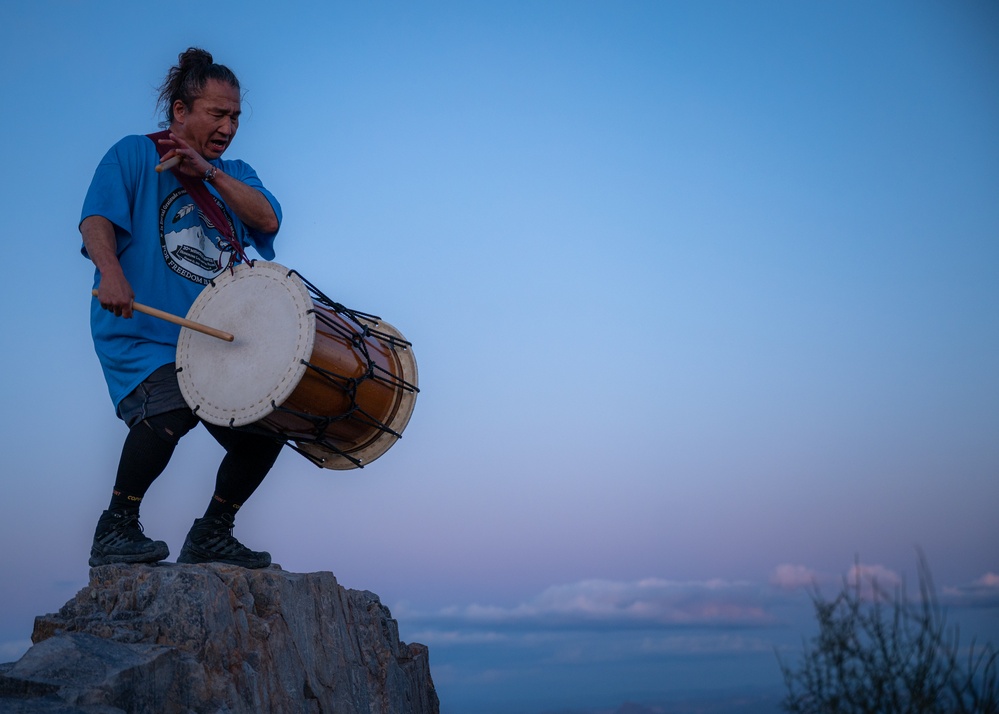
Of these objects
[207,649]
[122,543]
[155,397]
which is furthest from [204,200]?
[207,649]

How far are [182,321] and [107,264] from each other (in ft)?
1.47

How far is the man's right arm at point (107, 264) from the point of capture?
4.08 meters

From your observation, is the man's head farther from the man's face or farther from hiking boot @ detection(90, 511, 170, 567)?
hiking boot @ detection(90, 511, 170, 567)

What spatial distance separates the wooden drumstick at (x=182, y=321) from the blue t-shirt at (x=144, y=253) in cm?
33

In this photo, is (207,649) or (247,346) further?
(247,346)

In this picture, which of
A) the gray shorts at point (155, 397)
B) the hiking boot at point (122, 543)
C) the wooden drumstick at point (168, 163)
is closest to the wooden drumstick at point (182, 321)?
the gray shorts at point (155, 397)

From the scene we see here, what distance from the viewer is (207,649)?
4066 mm

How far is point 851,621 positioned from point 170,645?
111 inches

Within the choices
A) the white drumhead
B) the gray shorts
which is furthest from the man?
the white drumhead

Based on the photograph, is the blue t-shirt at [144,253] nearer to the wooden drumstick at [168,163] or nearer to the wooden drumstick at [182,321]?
the wooden drumstick at [168,163]

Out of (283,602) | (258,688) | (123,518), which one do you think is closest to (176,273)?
(123,518)

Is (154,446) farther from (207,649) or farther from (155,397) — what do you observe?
(207,649)

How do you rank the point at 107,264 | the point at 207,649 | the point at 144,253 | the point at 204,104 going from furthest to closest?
1. the point at 204,104
2. the point at 144,253
3. the point at 107,264
4. the point at 207,649

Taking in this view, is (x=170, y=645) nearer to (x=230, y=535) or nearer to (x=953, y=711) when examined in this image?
(x=230, y=535)
